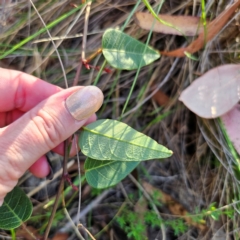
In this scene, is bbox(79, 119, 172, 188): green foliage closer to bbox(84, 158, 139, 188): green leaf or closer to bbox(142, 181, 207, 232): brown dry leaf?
bbox(84, 158, 139, 188): green leaf

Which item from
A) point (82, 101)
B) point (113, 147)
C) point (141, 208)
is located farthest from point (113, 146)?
point (141, 208)

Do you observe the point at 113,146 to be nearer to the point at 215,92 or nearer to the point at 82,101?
the point at 82,101

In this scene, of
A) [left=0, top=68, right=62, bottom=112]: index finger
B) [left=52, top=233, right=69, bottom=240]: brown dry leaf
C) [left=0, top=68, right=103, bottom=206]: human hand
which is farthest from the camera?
[left=52, top=233, right=69, bottom=240]: brown dry leaf

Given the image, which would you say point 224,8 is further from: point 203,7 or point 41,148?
point 41,148

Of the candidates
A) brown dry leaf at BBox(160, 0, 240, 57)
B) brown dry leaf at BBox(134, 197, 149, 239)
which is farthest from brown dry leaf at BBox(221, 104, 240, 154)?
brown dry leaf at BBox(134, 197, 149, 239)

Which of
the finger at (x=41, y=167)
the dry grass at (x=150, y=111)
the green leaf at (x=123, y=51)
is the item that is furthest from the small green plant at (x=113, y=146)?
the dry grass at (x=150, y=111)

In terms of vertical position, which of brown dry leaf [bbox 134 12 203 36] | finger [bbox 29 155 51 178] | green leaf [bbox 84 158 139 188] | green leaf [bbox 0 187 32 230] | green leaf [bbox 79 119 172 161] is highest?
brown dry leaf [bbox 134 12 203 36]

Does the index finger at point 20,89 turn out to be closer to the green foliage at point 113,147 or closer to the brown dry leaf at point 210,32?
the green foliage at point 113,147
